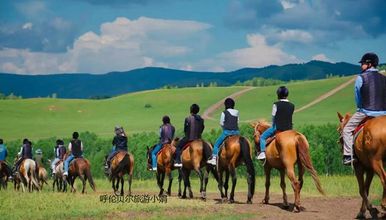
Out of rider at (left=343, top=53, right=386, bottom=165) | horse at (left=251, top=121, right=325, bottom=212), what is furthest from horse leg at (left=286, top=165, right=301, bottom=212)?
rider at (left=343, top=53, right=386, bottom=165)

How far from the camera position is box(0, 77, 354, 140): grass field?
112 meters

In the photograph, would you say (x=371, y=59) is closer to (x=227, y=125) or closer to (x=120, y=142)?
(x=227, y=125)

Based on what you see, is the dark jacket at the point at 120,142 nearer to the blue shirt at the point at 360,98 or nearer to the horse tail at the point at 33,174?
the horse tail at the point at 33,174

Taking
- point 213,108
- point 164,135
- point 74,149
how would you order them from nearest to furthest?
point 164,135, point 74,149, point 213,108

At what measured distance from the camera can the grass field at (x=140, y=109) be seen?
4429 inches

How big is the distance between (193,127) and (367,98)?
902 cm

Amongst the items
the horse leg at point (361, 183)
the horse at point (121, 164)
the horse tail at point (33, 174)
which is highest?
the horse leg at point (361, 183)

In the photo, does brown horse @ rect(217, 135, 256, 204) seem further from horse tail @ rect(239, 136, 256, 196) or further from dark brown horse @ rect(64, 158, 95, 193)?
dark brown horse @ rect(64, 158, 95, 193)

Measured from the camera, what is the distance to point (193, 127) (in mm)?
22297

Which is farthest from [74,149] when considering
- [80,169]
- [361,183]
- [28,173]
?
[361,183]

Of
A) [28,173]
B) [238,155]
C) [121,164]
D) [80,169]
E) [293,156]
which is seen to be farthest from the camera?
[28,173]

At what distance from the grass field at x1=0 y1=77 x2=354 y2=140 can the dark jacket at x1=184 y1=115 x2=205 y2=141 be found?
81.0m

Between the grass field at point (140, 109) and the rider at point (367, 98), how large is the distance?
289 feet

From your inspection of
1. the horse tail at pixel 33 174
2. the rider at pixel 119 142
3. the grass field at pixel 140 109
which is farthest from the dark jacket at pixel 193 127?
the grass field at pixel 140 109
